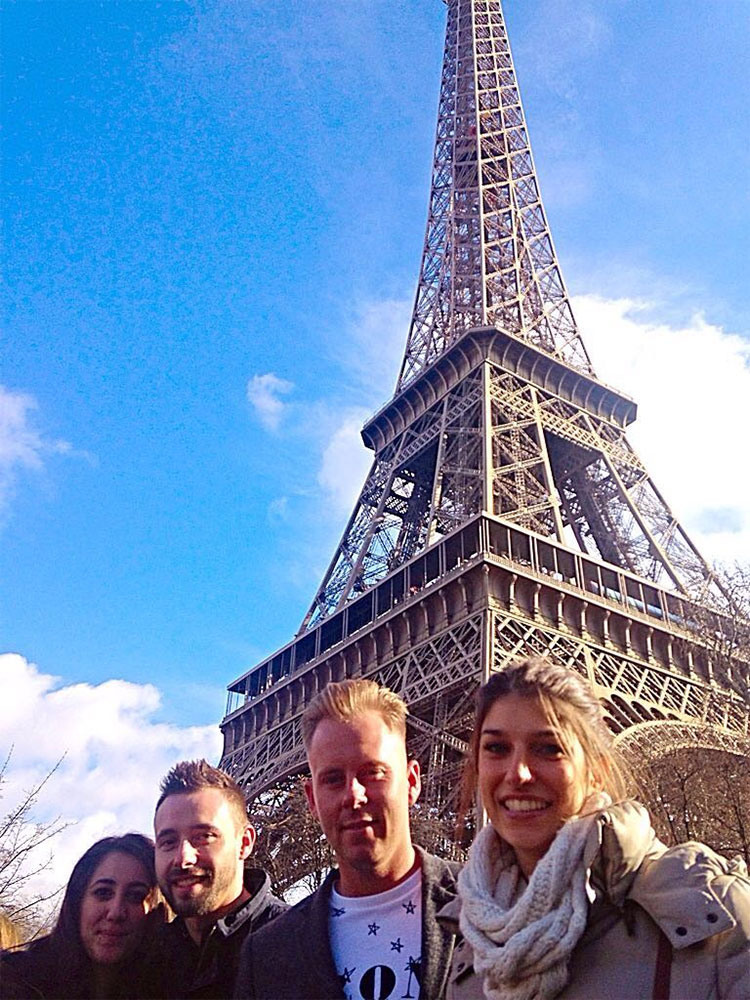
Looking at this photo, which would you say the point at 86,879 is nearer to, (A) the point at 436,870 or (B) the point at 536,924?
(A) the point at 436,870

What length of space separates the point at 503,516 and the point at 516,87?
28753mm

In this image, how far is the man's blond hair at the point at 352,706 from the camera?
3.16 metres

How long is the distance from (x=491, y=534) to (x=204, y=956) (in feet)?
63.9

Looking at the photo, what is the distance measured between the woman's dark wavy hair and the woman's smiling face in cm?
210

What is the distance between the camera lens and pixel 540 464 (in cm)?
2803

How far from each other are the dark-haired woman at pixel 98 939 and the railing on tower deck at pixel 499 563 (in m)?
17.8

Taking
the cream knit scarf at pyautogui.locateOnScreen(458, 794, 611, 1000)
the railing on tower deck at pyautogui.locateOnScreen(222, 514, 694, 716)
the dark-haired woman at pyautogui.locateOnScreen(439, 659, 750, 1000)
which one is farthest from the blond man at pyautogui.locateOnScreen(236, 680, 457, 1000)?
the railing on tower deck at pyautogui.locateOnScreen(222, 514, 694, 716)

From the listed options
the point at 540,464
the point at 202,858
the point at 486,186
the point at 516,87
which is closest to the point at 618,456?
the point at 540,464

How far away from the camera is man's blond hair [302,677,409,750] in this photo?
316 centimetres

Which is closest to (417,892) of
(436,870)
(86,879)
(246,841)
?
(436,870)

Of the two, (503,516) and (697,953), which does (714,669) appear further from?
(697,953)

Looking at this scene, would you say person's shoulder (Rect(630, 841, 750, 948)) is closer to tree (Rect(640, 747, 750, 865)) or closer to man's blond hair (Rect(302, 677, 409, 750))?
man's blond hair (Rect(302, 677, 409, 750))

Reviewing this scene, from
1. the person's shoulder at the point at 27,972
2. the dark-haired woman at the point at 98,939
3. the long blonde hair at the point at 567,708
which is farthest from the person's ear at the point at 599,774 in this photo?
the person's shoulder at the point at 27,972

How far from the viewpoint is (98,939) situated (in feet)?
12.0
